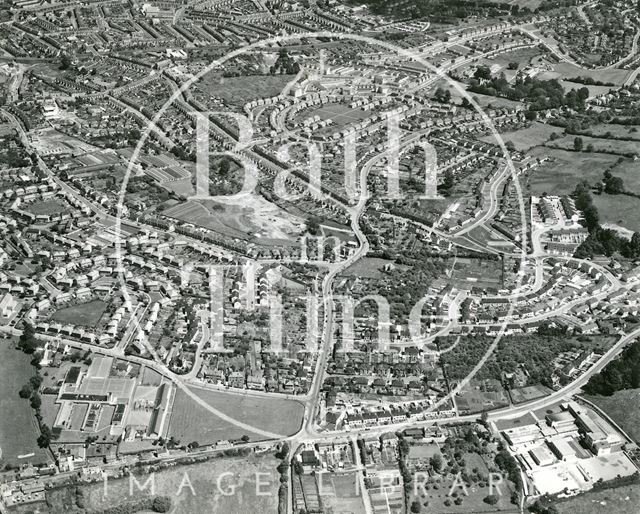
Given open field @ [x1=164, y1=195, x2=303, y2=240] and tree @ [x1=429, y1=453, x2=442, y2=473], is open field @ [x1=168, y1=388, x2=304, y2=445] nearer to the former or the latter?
tree @ [x1=429, y1=453, x2=442, y2=473]

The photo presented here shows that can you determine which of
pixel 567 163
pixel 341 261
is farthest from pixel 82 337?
pixel 567 163

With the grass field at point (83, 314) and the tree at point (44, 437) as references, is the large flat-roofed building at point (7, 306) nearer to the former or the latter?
the grass field at point (83, 314)

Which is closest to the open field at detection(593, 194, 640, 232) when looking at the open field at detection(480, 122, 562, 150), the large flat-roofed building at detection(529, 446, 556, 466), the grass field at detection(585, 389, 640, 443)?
the open field at detection(480, 122, 562, 150)

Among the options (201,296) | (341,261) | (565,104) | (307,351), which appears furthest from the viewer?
(565,104)

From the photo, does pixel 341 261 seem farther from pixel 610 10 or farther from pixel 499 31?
pixel 610 10

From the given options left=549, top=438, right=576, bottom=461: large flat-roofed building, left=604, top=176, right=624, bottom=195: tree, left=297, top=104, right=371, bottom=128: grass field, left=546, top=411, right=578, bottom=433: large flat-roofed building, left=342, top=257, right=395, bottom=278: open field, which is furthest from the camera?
left=297, top=104, right=371, bottom=128: grass field
